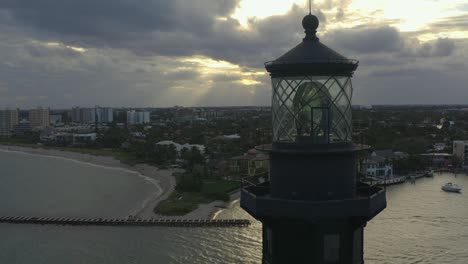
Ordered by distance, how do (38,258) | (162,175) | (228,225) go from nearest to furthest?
(38,258)
(228,225)
(162,175)

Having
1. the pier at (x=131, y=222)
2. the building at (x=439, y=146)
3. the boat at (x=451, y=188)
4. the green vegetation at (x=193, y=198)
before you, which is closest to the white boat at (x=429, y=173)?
the boat at (x=451, y=188)

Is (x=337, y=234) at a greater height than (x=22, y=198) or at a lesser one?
greater

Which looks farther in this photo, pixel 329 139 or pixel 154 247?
pixel 154 247

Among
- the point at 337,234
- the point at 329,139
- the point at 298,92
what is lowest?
the point at 337,234

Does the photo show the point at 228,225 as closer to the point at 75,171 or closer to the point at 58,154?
the point at 75,171

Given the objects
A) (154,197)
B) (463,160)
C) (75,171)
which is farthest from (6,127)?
(463,160)

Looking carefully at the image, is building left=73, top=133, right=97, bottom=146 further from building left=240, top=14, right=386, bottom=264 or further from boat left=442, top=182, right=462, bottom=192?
Result: building left=240, top=14, right=386, bottom=264
